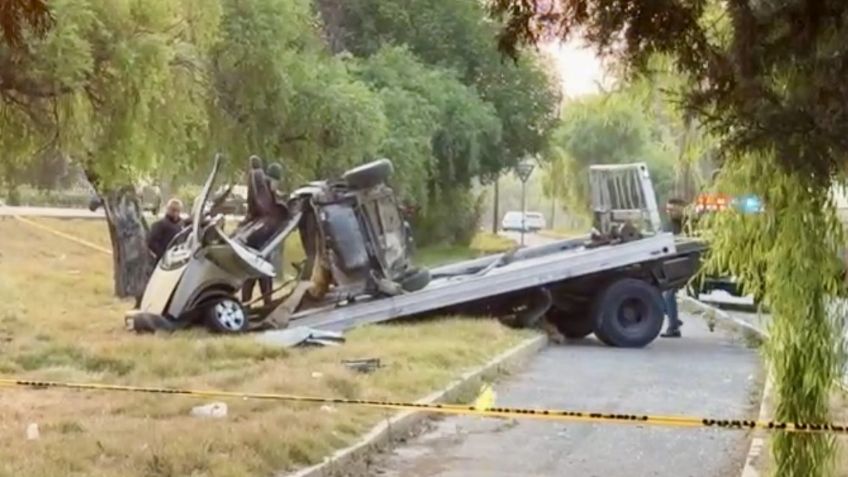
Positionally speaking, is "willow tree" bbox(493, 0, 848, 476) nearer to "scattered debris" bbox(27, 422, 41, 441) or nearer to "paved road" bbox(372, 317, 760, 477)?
"paved road" bbox(372, 317, 760, 477)

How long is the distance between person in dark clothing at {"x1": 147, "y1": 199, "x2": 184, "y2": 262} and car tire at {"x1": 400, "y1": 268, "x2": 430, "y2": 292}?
236 centimetres

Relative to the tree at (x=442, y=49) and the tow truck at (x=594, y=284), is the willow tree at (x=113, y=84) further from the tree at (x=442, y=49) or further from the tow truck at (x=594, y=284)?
the tree at (x=442, y=49)

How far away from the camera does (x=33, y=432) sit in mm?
6906

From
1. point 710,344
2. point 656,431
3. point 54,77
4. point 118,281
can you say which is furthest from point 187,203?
point 656,431

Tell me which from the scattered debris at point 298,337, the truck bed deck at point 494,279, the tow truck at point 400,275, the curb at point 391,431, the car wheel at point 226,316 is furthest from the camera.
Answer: the truck bed deck at point 494,279

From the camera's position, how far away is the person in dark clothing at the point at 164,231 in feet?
44.2

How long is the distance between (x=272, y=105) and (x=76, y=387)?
8.44 metres

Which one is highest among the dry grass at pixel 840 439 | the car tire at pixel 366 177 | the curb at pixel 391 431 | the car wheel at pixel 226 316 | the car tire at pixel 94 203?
the car tire at pixel 366 177

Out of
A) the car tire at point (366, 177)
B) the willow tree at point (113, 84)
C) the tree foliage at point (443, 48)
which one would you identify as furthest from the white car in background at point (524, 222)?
the willow tree at point (113, 84)

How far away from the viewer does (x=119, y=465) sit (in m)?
6.11

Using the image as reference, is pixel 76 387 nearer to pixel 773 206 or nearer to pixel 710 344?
pixel 773 206

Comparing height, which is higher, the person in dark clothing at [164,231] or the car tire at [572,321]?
the person in dark clothing at [164,231]

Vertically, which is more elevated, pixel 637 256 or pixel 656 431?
pixel 637 256

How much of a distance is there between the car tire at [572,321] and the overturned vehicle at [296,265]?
6.83ft
